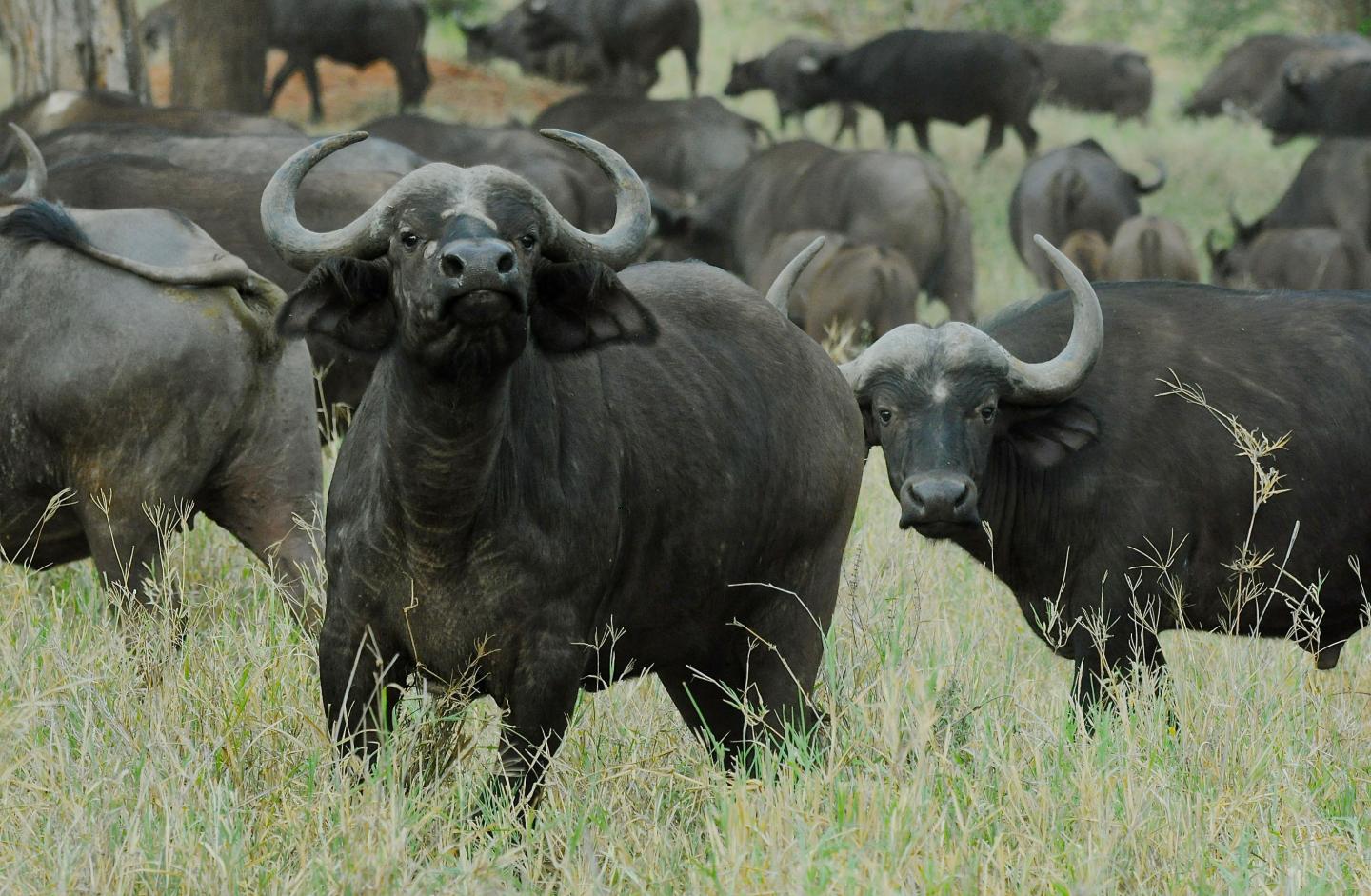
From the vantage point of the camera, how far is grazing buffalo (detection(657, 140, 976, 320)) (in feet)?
44.9

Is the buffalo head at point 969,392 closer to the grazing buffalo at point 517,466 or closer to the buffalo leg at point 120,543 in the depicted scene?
the grazing buffalo at point 517,466

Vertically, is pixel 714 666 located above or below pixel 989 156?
above

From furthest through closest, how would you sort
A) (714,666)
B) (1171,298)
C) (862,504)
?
(862,504), (1171,298), (714,666)

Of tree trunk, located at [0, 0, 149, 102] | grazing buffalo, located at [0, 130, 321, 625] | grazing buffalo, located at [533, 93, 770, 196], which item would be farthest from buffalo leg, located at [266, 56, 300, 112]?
grazing buffalo, located at [0, 130, 321, 625]

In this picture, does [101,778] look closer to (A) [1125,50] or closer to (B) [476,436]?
(B) [476,436]

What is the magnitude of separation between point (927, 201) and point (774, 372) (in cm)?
923

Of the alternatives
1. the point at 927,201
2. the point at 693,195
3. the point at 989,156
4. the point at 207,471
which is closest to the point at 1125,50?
the point at 989,156

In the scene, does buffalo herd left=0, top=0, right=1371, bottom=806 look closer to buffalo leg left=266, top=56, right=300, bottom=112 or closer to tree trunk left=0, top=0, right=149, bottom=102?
tree trunk left=0, top=0, right=149, bottom=102

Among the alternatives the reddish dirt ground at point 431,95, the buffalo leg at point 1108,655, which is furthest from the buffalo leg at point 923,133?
the buffalo leg at point 1108,655

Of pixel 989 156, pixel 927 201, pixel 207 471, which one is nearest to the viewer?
pixel 207 471

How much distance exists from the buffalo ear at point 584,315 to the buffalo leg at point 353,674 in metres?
0.71

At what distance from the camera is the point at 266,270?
775cm

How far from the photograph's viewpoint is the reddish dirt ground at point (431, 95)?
2469cm

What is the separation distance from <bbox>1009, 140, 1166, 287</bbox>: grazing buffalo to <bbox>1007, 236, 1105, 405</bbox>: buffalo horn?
1007 centimetres
